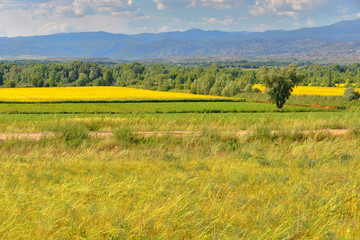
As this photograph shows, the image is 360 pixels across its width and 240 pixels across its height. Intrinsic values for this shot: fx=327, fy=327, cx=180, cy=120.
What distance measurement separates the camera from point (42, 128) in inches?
688

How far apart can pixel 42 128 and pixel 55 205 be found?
44.2ft

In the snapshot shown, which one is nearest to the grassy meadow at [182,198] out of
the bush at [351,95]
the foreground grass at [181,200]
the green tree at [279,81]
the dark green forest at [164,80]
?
the foreground grass at [181,200]

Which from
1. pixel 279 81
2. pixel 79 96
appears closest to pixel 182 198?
pixel 279 81

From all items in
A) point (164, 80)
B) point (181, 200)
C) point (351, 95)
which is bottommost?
point (351, 95)

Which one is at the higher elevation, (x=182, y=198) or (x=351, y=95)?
(x=182, y=198)

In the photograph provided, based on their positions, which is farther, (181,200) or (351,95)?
(351,95)

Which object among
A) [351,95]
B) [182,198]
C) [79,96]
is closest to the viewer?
[182,198]

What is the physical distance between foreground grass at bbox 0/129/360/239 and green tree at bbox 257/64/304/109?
1899 inches

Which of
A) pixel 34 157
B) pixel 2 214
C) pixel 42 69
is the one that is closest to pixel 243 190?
pixel 2 214

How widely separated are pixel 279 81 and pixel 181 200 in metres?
55.0

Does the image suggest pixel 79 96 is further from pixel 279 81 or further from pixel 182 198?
pixel 182 198

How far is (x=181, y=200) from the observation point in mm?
5258

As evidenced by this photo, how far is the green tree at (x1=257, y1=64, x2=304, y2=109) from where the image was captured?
56.2 metres

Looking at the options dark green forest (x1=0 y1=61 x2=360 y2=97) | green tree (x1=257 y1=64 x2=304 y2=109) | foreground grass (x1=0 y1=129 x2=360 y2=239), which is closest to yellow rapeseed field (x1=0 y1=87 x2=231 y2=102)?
green tree (x1=257 y1=64 x2=304 y2=109)
